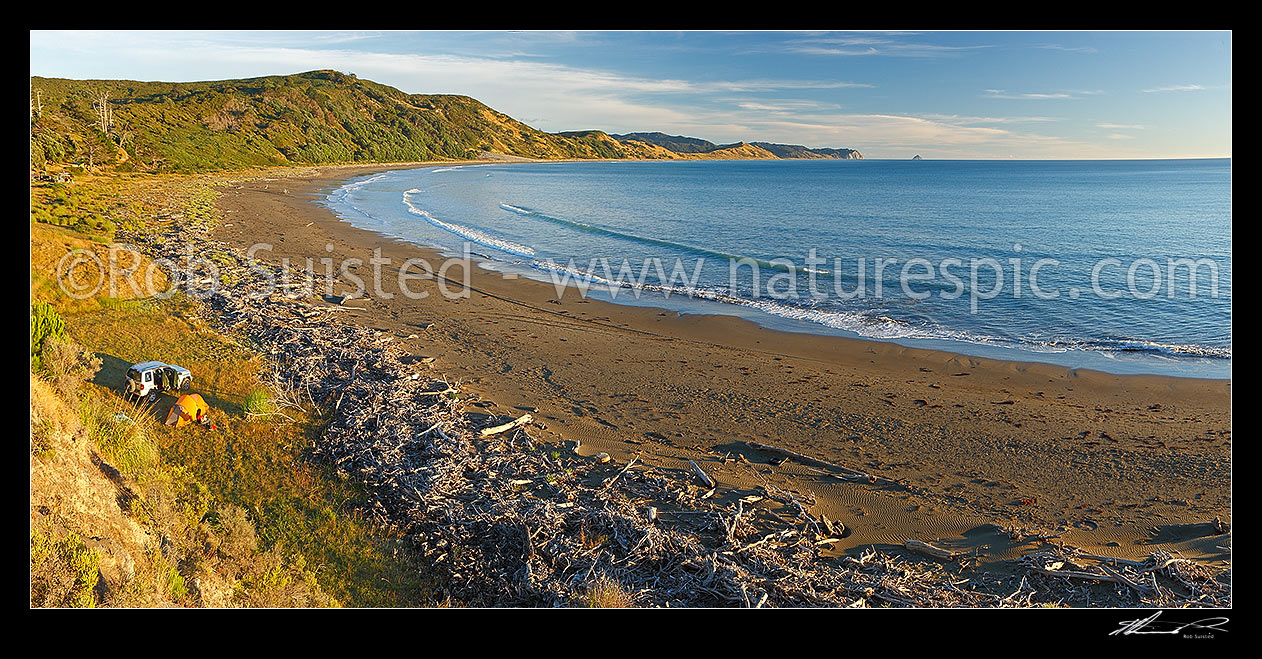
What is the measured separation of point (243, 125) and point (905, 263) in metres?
101

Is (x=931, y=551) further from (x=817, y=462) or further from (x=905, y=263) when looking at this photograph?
(x=905, y=263)

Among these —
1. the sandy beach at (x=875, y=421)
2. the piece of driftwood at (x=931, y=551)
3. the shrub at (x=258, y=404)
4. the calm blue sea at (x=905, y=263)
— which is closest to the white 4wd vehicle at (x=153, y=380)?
the shrub at (x=258, y=404)

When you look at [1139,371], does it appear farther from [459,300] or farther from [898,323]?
[459,300]

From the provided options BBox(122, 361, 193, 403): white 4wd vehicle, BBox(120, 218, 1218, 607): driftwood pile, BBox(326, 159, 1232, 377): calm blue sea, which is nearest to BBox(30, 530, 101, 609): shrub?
BBox(120, 218, 1218, 607): driftwood pile

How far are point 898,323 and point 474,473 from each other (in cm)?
1378

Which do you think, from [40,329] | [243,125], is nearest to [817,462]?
[40,329]

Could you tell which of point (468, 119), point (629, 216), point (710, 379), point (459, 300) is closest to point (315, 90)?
point (468, 119)

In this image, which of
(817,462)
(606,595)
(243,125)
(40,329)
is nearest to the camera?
(606,595)

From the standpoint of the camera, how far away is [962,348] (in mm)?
15641

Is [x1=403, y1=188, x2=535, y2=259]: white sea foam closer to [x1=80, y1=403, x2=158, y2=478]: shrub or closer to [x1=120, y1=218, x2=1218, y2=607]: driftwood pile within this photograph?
[x1=120, y1=218, x2=1218, y2=607]: driftwood pile

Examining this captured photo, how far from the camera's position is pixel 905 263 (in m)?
29.1

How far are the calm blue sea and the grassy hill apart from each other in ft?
76.5

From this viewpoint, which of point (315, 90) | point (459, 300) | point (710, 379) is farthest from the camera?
point (315, 90)

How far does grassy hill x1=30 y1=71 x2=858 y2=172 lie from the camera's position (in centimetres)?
6044
